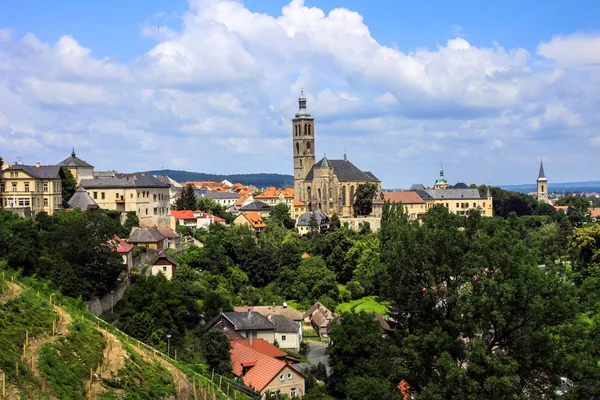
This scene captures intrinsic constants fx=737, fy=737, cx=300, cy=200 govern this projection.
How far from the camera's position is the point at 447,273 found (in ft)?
75.8

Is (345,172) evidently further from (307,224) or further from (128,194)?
(128,194)

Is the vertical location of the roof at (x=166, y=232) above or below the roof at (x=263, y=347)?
above

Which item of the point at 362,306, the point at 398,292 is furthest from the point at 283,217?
the point at 398,292

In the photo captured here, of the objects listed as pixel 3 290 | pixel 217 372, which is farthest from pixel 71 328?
pixel 217 372

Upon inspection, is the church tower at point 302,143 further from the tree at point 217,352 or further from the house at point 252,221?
the tree at point 217,352

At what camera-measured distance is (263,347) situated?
45531 mm

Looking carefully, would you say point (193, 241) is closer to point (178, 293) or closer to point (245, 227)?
point (245, 227)

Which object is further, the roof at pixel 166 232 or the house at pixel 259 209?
the house at pixel 259 209

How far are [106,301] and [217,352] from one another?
312 inches

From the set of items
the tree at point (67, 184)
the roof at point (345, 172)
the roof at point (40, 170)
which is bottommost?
the tree at point (67, 184)

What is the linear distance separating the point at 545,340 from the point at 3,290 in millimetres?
19730

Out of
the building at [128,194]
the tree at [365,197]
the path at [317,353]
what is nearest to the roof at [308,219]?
the tree at [365,197]

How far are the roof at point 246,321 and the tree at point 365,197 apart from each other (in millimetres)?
53795

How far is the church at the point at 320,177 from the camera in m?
108
